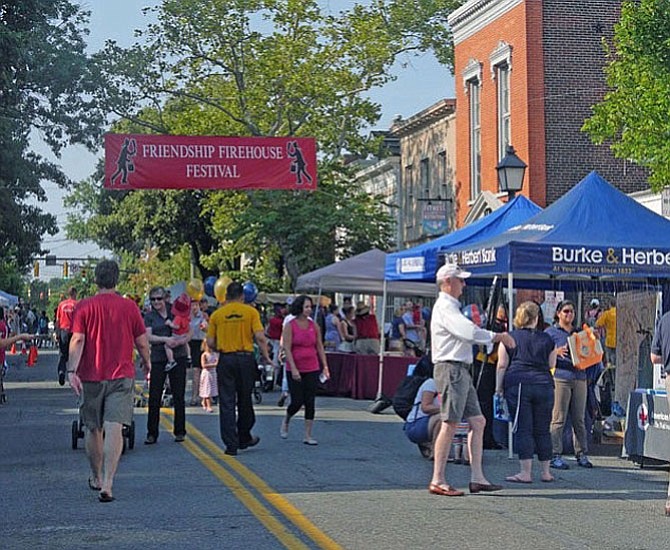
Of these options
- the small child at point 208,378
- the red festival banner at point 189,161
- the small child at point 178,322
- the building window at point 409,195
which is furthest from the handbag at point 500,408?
the building window at point 409,195

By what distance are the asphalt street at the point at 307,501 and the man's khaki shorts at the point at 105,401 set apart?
676mm

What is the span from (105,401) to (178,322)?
616cm

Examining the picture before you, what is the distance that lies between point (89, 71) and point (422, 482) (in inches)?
1149

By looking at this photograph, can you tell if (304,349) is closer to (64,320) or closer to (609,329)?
(609,329)

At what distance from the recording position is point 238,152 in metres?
35.2

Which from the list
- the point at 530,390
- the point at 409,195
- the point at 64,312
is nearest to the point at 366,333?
the point at 64,312

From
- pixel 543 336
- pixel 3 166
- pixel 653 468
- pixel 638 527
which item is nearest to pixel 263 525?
pixel 638 527

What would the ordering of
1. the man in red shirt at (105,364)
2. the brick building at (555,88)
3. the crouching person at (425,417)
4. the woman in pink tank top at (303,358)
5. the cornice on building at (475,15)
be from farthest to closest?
1. the cornice on building at (475,15)
2. the brick building at (555,88)
3. the woman in pink tank top at (303,358)
4. the crouching person at (425,417)
5. the man in red shirt at (105,364)

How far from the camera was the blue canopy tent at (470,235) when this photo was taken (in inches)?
734

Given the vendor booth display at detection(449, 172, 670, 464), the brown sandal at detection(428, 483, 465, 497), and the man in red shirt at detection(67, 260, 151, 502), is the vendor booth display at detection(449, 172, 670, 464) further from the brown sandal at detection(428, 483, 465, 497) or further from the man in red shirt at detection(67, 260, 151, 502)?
the man in red shirt at detection(67, 260, 151, 502)

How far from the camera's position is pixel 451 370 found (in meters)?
11.6

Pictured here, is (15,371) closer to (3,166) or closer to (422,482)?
(3,166)

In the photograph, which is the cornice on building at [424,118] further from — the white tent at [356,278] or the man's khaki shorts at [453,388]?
the man's khaki shorts at [453,388]

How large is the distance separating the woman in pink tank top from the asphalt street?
0.47 metres
